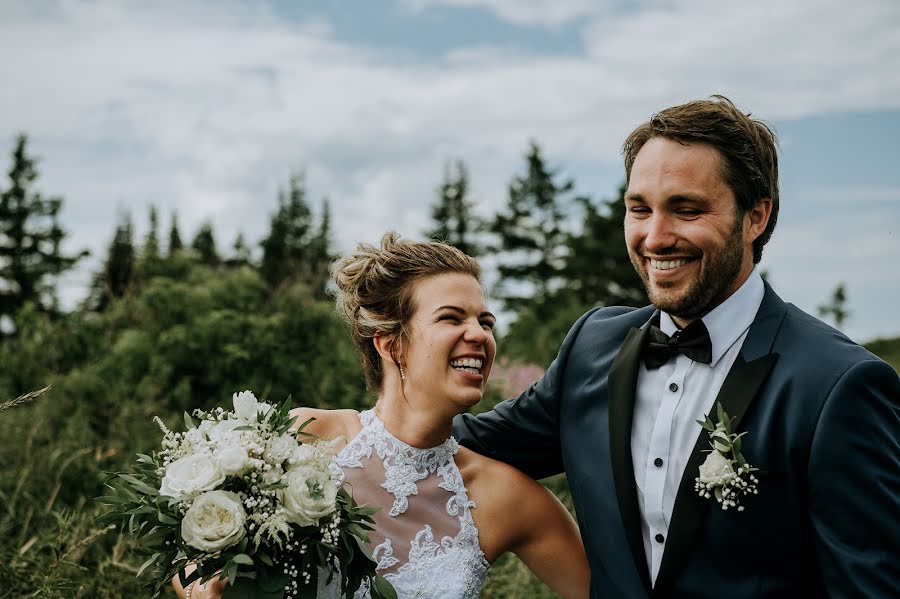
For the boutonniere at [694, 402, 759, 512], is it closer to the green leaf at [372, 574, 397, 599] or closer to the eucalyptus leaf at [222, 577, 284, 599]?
the green leaf at [372, 574, 397, 599]

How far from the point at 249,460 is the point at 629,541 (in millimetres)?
1396

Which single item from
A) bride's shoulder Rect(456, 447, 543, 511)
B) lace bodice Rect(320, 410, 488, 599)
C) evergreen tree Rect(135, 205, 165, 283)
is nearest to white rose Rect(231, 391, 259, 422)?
lace bodice Rect(320, 410, 488, 599)

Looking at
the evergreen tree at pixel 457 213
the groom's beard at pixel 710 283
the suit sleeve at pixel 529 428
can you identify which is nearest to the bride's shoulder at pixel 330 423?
the suit sleeve at pixel 529 428

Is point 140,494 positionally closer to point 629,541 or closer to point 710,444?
point 629,541

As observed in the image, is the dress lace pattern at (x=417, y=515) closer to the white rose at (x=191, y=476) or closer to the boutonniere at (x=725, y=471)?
the white rose at (x=191, y=476)

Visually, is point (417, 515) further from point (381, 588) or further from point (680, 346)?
point (680, 346)

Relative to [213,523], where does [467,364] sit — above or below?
above

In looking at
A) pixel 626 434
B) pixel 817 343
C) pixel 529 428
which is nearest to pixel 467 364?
pixel 529 428

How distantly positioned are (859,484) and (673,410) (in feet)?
2.29

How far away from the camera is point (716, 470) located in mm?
2971

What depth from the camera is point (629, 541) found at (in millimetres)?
3254

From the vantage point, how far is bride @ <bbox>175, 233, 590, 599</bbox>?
3.87m

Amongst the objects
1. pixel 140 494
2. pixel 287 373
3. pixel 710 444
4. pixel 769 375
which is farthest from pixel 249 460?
pixel 287 373

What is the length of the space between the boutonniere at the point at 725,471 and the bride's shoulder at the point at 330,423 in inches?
71.9
